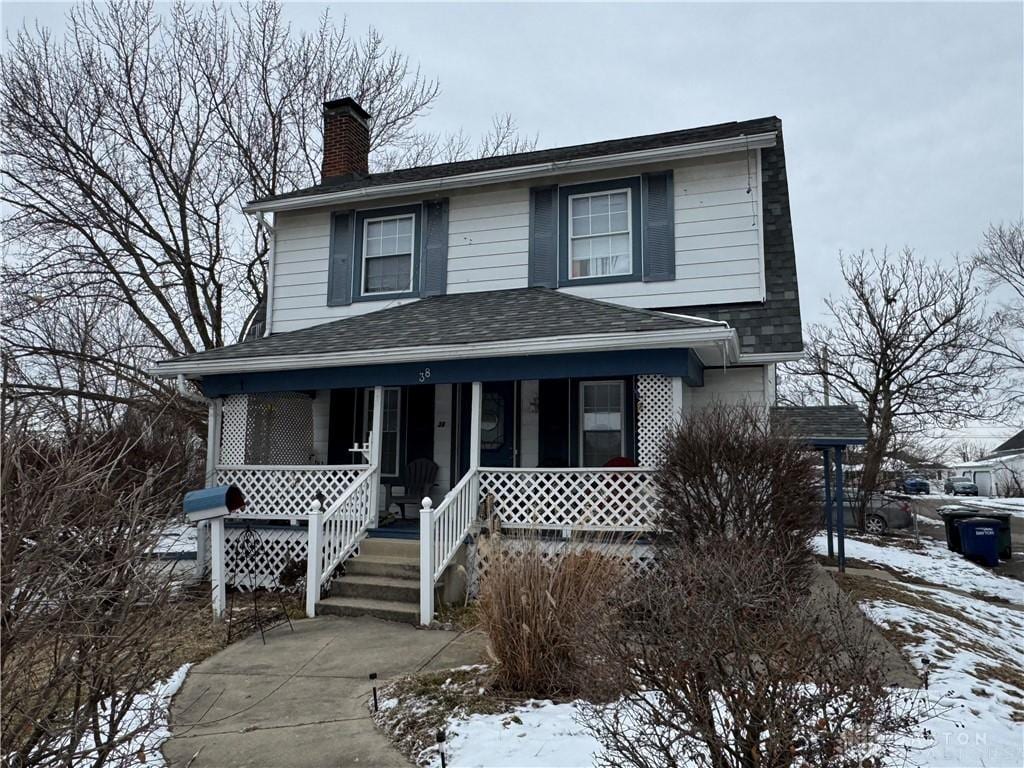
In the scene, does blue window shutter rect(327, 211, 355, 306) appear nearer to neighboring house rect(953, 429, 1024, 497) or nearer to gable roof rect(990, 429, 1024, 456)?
neighboring house rect(953, 429, 1024, 497)

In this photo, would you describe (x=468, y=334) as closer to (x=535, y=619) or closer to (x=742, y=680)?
(x=535, y=619)

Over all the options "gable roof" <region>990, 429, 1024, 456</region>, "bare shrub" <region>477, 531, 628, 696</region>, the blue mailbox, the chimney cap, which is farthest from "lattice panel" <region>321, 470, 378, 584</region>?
"gable roof" <region>990, 429, 1024, 456</region>

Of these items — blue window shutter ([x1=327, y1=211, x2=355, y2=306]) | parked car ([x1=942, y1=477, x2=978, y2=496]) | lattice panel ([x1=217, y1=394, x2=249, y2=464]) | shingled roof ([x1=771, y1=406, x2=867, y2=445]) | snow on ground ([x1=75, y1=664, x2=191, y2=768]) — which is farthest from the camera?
parked car ([x1=942, y1=477, x2=978, y2=496])

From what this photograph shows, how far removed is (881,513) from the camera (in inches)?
733

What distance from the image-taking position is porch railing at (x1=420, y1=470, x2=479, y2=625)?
736 cm

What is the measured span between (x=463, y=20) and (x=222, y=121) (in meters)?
8.57

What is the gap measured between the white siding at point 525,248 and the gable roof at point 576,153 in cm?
36

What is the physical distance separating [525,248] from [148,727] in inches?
368

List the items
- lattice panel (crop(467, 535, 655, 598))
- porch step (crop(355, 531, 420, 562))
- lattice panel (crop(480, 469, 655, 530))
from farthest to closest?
porch step (crop(355, 531, 420, 562)), lattice panel (crop(480, 469, 655, 530)), lattice panel (crop(467, 535, 655, 598))

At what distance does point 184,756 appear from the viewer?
4.35 meters

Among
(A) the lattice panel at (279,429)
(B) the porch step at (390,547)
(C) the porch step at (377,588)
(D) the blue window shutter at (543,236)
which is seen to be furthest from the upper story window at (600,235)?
(C) the porch step at (377,588)

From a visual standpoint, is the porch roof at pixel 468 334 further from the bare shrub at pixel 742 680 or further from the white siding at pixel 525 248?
the bare shrub at pixel 742 680

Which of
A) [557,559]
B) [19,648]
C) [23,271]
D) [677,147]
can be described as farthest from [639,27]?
[23,271]

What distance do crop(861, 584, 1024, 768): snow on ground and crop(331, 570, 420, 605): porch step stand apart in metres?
5.13
